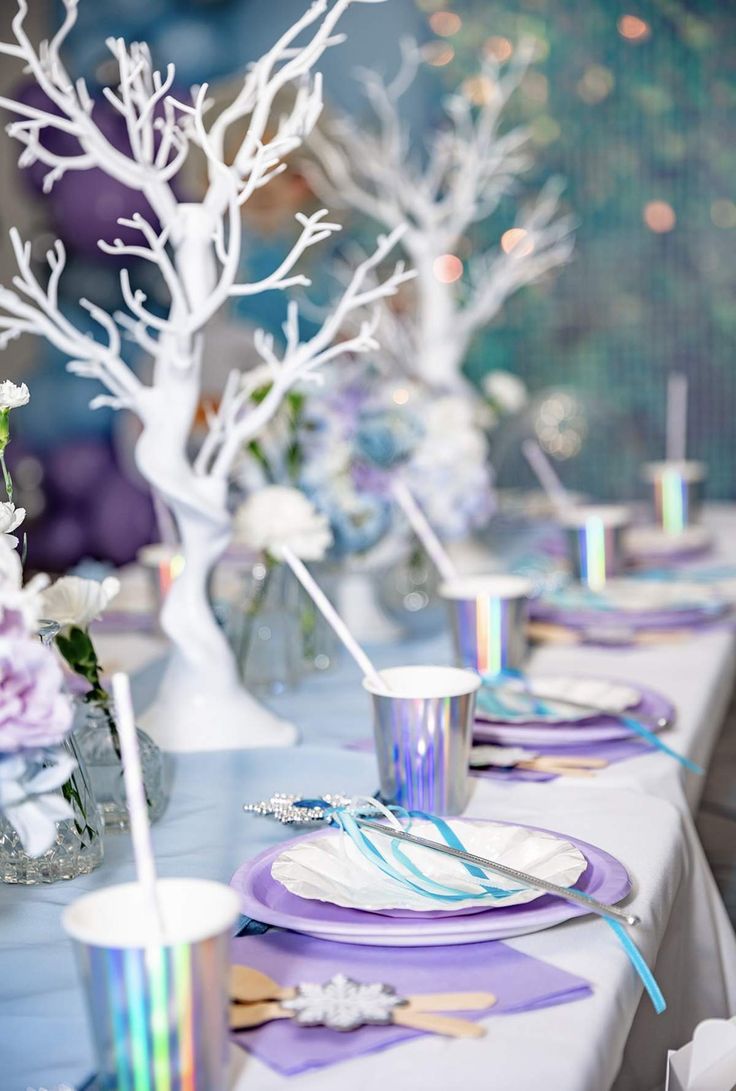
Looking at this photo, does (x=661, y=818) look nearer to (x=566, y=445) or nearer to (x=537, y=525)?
(x=537, y=525)

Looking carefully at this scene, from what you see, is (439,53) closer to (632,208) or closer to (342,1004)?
(632,208)

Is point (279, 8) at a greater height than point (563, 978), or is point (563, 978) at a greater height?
point (279, 8)

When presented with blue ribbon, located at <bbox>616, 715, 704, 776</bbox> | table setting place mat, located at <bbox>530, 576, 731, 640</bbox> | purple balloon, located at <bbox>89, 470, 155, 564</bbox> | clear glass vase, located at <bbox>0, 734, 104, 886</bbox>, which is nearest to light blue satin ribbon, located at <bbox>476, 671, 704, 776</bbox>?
blue ribbon, located at <bbox>616, 715, 704, 776</bbox>

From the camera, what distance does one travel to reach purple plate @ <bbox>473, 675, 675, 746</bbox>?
1.27 m

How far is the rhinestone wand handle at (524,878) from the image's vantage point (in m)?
0.84

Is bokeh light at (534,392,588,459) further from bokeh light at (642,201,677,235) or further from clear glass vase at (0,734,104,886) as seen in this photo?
clear glass vase at (0,734,104,886)

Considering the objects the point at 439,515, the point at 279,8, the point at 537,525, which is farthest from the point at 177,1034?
the point at 279,8

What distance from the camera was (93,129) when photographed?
1294mm

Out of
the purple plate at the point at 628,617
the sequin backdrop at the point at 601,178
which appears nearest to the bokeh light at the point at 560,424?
the sequin backdrop at the point at 601,178

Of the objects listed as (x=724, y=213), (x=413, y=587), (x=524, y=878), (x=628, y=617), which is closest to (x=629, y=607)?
(x=628, y=617)

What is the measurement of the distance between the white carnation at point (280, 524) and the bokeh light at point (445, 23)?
2.77m

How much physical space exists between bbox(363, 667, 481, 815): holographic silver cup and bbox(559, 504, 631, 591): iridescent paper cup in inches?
38.3

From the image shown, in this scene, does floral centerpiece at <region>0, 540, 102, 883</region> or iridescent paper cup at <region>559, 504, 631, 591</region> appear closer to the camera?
floral centerpiece at <region>0, 540, 102, 883</region>

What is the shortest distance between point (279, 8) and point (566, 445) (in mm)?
1491
